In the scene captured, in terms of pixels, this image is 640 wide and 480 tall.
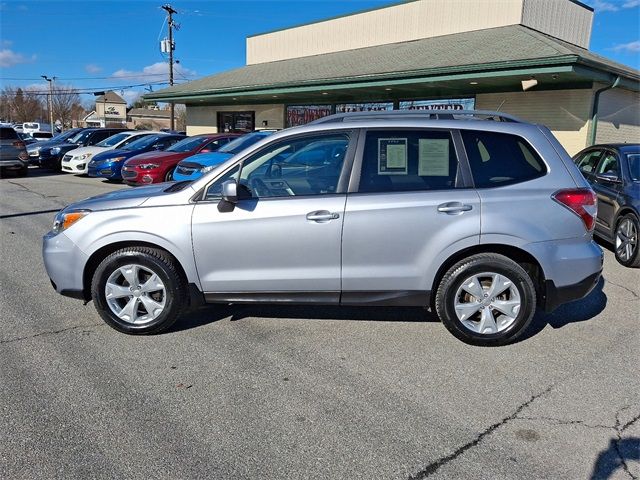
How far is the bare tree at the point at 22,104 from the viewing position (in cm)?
7622

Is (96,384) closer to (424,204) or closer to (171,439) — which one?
(171,439)

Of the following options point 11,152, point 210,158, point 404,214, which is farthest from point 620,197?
point 11,152

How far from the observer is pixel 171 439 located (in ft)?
8.71

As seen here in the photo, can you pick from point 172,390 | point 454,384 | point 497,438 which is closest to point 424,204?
point 454,384

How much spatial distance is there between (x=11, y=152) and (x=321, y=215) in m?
15.6

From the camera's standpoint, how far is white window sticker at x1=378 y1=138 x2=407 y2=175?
3824mm

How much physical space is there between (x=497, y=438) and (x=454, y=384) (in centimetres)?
59

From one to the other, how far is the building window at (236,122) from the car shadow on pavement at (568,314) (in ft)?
53.0

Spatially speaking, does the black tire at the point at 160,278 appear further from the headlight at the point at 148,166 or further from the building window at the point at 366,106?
the building window at the point at 366,106

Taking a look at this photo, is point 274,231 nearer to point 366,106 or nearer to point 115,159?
point 115,159

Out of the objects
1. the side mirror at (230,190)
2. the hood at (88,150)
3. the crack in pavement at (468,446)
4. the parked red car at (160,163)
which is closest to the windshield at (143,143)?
the hood at (88,150)

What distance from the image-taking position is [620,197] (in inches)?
261

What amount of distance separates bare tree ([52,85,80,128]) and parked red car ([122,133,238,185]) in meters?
72.2

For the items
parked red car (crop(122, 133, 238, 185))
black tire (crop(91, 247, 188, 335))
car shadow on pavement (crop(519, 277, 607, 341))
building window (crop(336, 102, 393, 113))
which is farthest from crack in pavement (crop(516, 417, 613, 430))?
building window (crop(336, 102, 393, 113))
